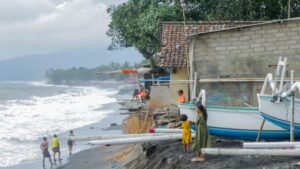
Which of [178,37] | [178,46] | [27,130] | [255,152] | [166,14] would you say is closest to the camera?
[255,152]

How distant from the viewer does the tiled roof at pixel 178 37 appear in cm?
2202

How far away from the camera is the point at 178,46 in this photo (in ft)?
75.8

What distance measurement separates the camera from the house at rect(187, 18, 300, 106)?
15188mm

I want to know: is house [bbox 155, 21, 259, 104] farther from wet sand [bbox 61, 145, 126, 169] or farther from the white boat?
the white boat

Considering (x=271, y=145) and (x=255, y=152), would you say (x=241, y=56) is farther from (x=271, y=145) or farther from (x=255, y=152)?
(x=255, y=152)

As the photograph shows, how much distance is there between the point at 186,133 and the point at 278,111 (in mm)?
2148

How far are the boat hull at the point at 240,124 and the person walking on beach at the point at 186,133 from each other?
1059mm

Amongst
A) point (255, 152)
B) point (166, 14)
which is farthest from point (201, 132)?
point (166, 14)

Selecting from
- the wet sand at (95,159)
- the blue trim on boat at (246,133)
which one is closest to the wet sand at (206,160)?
the blue trim on boat at (246,133)

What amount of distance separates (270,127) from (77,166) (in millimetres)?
11189

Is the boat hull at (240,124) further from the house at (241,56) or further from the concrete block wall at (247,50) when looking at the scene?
the concrete block wall at (247,50)

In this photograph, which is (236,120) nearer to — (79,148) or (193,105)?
(193,105)

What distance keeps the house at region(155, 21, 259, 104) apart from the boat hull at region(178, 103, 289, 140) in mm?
7983

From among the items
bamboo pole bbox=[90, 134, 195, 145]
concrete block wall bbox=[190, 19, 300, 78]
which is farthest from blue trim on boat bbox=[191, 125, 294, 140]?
concrete block wall bbox=[190, 19, 300, 78]
